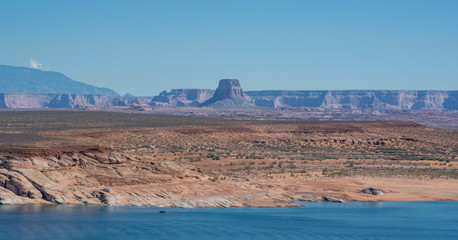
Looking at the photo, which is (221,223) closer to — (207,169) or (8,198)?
(8,198)

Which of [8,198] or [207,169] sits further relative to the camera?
[207,169]

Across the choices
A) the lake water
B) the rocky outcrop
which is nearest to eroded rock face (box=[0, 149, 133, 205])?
the lake water

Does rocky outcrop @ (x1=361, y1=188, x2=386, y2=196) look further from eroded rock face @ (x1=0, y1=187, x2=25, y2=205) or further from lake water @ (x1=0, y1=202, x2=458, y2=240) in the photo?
eroded rock face @ (x1=0, y1=187, x2=25, y2=205)

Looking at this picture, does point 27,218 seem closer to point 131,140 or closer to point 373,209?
point 373,209

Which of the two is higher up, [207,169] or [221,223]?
[207,169]

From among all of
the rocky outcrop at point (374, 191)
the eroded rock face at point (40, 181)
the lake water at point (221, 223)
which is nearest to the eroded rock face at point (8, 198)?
the eroded rock face at point (40, 181)

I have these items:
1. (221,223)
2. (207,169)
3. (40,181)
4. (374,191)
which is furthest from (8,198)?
(374,191)

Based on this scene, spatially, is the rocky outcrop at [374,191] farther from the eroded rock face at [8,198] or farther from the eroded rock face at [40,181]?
the eroded rock face at [8,198]

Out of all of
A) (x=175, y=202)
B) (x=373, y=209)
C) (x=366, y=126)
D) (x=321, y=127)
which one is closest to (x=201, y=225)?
(x=175, y=202)
